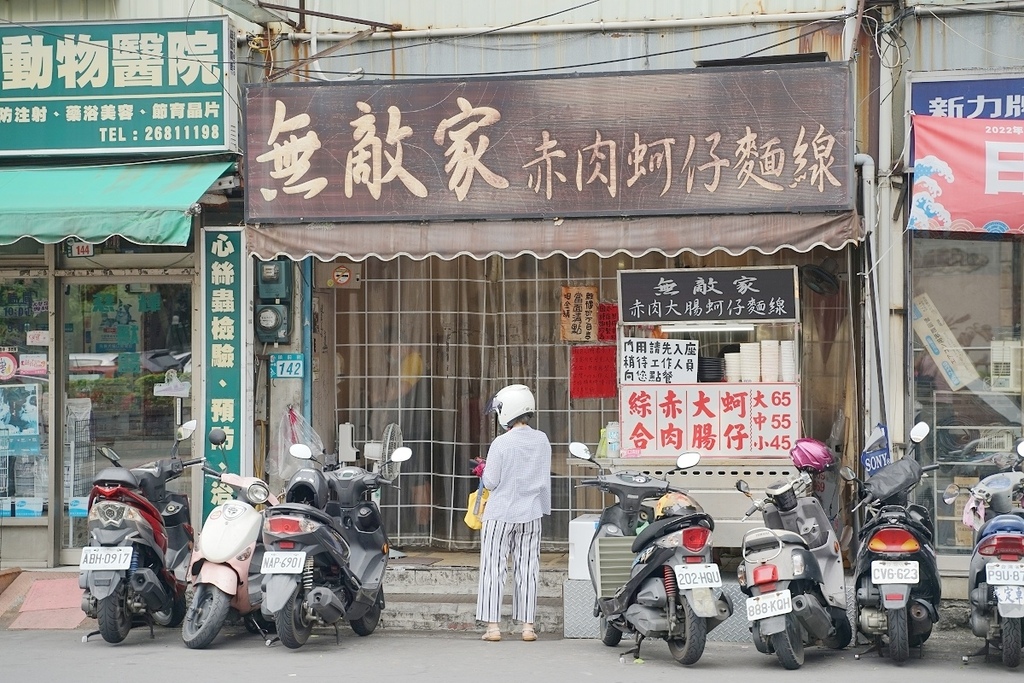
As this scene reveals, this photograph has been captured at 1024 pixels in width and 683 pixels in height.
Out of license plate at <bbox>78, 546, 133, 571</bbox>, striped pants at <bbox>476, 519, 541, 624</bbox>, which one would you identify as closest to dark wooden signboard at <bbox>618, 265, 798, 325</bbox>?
striped pants at <bbox>476, 519, 541, 624</bbox>

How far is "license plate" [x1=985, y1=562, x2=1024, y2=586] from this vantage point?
7.56 m

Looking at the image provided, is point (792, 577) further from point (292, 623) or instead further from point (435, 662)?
point (292, 623)

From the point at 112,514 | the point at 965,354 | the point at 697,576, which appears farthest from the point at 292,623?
the point at 965,354

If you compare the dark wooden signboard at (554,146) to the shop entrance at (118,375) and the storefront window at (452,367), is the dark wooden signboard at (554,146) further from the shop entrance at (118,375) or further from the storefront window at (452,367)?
the shop entrance at (118,375)

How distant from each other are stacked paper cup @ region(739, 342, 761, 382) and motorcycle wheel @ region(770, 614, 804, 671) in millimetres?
2796

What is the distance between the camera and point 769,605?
7730 millimetres

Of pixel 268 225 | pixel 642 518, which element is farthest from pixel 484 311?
pixel 642 518

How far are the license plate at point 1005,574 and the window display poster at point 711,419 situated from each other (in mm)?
2532

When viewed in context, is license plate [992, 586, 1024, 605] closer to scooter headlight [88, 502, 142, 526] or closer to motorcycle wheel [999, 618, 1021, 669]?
motorcycle wheel [999, 618, 1021, 669]

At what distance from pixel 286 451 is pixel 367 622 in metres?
2.35

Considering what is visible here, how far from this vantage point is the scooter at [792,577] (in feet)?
25.5

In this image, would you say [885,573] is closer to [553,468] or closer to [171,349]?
[553,468]

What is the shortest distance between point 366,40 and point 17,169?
3.33 meters

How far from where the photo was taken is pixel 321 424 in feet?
37.8
